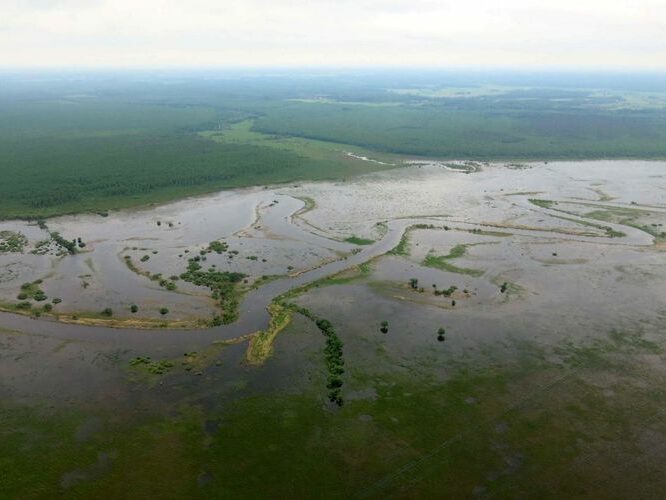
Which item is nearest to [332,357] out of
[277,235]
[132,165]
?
[277,235]

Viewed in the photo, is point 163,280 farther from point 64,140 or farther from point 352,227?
point 64,140

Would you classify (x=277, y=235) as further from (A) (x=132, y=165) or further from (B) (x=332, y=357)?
(A) (x=132, y=165)

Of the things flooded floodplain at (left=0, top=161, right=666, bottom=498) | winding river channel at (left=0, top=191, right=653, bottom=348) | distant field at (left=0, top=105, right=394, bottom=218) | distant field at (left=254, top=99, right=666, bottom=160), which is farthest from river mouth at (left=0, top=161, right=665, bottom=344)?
distant field at (left=254, top=99, right=666, bottom=160)

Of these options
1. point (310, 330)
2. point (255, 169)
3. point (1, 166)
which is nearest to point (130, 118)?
point (1, 166)

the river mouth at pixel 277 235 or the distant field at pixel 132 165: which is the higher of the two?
the distant field at pixel 132 165

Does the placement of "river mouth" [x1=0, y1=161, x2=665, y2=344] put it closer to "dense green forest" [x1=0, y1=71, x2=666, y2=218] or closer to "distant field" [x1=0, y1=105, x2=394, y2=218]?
"distant field" [x1=0, y1=105, x2=394, y2=218]

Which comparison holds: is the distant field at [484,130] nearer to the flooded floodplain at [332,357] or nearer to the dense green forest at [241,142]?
the dense green forest at [241,142]

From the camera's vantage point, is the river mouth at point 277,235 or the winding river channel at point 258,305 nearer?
the winding river channel at point 258,305

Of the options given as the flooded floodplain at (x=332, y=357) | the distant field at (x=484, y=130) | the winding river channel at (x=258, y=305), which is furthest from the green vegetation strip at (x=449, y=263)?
the distant field at (x=484, y=130)
